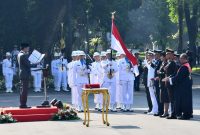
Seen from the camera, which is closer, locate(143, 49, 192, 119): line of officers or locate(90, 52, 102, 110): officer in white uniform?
locate(143, 49, 192, 119): line of officers

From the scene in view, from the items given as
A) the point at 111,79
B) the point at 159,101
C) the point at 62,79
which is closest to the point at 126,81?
the point at 111,79

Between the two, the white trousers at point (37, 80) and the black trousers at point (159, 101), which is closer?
the black trousers at point (159, 101)

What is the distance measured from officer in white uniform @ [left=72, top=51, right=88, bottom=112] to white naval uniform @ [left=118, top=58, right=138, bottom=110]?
1300 mm

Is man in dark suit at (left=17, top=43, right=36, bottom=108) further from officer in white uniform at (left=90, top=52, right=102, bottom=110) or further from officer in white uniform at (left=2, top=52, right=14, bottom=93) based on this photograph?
officer in white uniform at (left=2, top=52, right=14, bottom=93)

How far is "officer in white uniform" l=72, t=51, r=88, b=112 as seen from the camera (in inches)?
922

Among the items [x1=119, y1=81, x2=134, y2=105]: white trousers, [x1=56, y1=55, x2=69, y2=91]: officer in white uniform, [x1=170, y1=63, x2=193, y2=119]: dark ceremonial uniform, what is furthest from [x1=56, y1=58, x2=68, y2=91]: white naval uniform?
[x1=170, y1=63, x2=193, y2=119]: dark ceremonial uniform

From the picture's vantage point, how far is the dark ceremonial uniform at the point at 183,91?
19.8 m

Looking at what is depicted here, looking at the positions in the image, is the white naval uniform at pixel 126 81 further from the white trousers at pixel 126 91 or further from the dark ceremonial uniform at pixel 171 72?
the dark ceremonial uniform at pixel 171 72

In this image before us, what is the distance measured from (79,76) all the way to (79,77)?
0.05 meters

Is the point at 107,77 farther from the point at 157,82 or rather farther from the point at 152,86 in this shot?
Result: the point at 157,82

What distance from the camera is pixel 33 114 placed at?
20.2 metres

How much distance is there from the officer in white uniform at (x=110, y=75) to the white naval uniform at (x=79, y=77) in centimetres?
71

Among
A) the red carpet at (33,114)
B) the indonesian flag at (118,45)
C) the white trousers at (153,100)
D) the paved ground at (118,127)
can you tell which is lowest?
the paved ground at (118,127)

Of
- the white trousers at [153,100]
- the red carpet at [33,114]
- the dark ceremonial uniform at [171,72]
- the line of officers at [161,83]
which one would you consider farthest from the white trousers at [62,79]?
the dark ceremonial uniform at [171,72]
